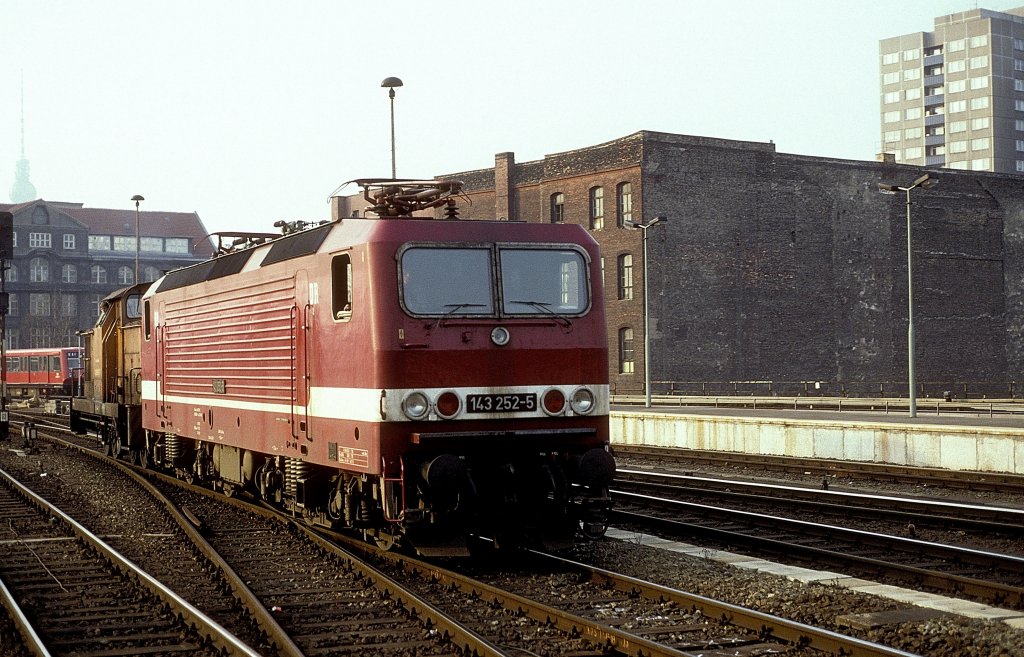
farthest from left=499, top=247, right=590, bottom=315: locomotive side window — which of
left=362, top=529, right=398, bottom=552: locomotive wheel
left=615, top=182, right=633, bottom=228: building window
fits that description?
left=615, top=182, right=633, bottom=228: building window

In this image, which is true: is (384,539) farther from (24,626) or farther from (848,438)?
(848,438)

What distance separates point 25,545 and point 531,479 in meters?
6.34

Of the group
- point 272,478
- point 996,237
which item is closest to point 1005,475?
point 272,478

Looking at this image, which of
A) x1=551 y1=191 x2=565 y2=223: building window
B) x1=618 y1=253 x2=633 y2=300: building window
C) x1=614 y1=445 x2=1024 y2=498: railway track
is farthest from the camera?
x1=551 y1=191 x2=565 y2=223: building window

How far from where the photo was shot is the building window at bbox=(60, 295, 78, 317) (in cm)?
10906

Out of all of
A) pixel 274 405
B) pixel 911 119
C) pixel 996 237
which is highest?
pixel 911 119

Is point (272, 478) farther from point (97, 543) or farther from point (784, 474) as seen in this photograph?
point (784, 474)

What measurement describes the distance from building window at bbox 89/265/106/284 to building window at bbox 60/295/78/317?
255cm

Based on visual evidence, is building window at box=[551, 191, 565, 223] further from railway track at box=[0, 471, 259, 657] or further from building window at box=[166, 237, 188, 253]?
building window at box=[166, 237, 188, 253]

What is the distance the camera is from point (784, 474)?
22.4 metres

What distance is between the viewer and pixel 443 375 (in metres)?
11.1

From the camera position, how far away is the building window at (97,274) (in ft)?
367

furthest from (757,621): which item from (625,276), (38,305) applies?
(38,305)

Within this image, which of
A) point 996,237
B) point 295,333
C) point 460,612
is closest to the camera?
point 460,612
